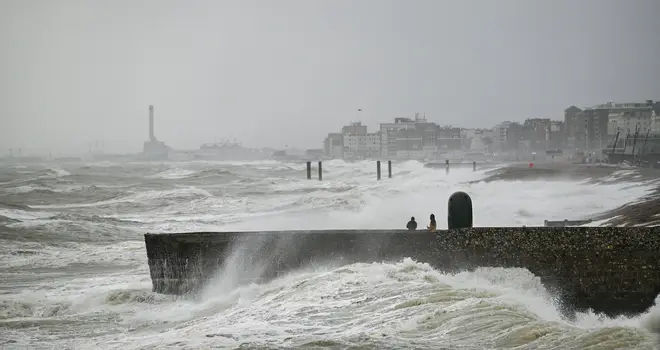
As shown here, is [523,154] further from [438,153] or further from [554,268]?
[554,268]

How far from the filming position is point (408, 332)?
26.0 ft

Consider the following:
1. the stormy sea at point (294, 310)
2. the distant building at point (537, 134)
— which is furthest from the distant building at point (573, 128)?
the stormy sea at point (294, 310)

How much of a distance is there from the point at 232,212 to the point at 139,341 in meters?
20.1

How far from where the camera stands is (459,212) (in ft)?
35.4

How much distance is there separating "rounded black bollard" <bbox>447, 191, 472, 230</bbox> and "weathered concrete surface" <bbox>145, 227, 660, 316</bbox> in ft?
2.92

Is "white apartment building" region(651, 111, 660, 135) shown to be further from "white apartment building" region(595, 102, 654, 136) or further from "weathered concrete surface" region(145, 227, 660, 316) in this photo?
"weathered concrete surface" region(145, 227, 660, 316)

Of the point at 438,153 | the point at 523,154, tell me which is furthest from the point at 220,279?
the point at 438,153

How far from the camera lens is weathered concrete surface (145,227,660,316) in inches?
345

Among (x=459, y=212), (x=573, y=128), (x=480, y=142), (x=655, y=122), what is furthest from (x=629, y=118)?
(x=459, y=212)

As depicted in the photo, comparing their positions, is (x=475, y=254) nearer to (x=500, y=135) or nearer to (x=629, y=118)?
(x=629, y=118)

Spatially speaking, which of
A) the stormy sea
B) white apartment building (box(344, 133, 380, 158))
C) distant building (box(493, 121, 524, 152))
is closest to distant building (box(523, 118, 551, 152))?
distant building (box(493, 121, 524, 152))

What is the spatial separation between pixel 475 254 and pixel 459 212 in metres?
1.30

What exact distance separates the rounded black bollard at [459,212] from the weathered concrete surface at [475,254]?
89 cm

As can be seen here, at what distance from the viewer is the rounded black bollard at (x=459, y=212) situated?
10.8 meters
